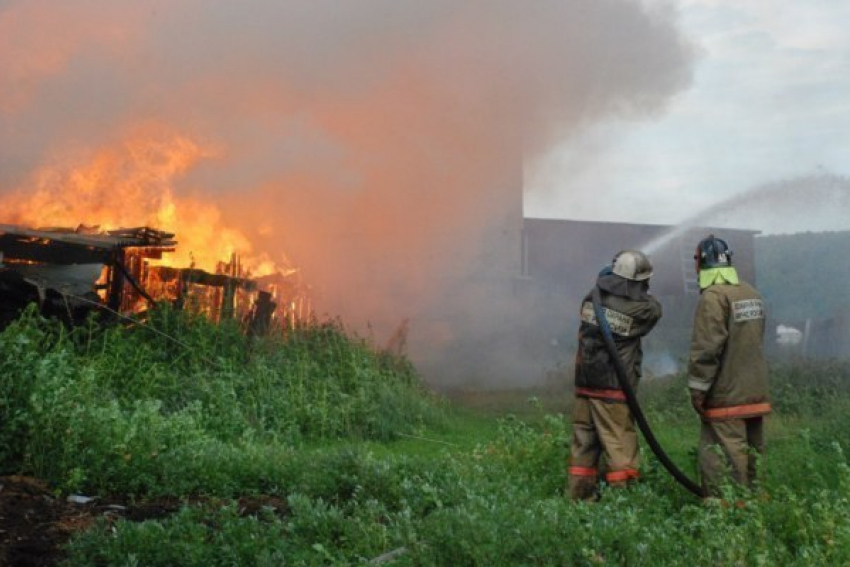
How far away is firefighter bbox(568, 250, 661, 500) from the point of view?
23.4 feet

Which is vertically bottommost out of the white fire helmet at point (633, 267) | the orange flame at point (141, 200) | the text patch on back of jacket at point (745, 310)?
the text patch on back of jacket at point (745, 310)

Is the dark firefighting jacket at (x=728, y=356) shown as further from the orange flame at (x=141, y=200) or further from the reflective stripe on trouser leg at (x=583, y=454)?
the orange flame at (x=141, y=200)

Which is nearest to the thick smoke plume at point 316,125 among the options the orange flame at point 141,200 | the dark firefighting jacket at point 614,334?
the orange flame at point 141,200

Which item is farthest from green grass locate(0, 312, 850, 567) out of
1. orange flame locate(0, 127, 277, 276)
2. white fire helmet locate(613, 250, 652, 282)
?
orange flame locate(0, 127, 277, 276)

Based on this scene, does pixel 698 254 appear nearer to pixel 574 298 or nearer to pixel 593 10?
pixel 593 10

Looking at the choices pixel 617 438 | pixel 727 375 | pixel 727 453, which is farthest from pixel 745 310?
pixel 617 438

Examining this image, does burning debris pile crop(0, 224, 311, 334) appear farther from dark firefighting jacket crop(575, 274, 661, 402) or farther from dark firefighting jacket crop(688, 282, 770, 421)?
dark firefighting jacket crop(688, 282, 770, 421)

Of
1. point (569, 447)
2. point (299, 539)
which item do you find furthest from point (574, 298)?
point (299, 539)

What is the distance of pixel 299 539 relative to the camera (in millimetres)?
5301

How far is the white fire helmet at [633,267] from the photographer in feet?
23.8

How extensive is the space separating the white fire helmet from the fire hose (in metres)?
0.28

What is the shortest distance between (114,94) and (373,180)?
16.8ft

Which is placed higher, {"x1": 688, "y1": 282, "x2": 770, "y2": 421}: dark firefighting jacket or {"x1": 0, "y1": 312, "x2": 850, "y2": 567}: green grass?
{"x1": 688, "y1": 282, "x2": 770, "y2": 421}: dark firefighting jacket

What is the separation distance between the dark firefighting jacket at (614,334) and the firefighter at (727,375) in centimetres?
41
